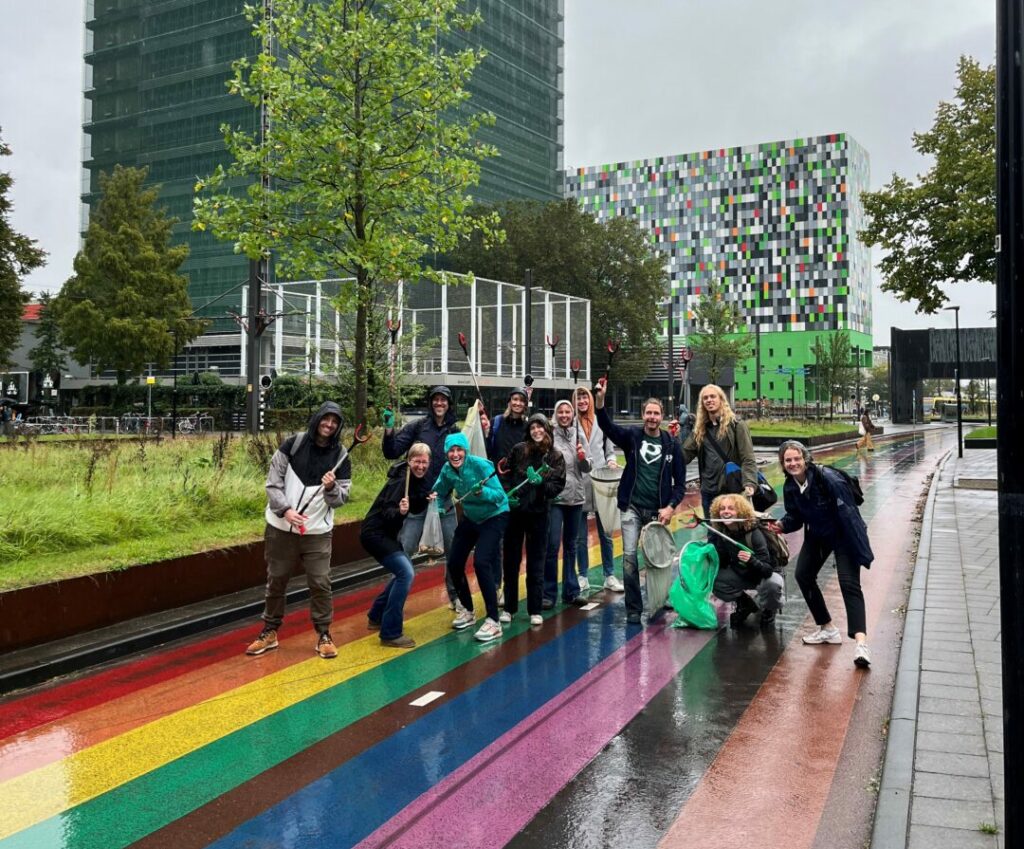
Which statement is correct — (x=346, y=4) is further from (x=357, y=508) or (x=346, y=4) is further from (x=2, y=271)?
(x=2, y=271)

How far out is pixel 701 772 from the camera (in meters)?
4.46

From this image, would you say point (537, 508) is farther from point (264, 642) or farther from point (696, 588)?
point (264, 642)

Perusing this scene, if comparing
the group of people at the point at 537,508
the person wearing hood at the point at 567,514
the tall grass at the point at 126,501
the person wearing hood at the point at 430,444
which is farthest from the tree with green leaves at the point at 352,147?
the group of people at the point at 537,508

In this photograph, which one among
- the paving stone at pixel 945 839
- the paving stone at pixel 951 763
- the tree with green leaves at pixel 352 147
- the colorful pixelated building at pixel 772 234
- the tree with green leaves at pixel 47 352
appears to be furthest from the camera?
the colorful pixelated building at pixel 772 234

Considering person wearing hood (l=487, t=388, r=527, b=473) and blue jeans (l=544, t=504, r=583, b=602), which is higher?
person wearing hood (l=487, t=388, r=527, b=473)

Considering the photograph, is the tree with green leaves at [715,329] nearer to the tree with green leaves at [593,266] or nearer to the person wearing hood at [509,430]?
the tree with green leaves at [593,266]

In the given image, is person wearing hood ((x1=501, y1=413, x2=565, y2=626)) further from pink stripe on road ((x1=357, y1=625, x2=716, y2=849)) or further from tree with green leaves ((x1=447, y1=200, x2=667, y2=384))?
tree with green leaves ((x1=447, y1=200, x2=667, y2=384))

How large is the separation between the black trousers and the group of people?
11 millimetres

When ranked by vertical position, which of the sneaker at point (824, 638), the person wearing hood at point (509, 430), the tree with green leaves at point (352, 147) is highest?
the tree with green leaves at point (352, 147)

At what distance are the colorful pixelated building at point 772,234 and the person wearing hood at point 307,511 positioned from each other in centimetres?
11168

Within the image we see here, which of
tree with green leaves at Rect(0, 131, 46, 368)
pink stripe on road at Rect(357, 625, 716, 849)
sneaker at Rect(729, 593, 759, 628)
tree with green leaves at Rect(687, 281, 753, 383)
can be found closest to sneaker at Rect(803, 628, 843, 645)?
sneaker at Rect(729, 593, 759, 628)

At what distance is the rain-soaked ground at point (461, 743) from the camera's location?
3.89 meters

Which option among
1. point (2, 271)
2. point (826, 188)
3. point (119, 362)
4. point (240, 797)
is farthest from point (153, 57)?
point (826, 188)

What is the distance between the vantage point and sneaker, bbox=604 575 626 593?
880cm
